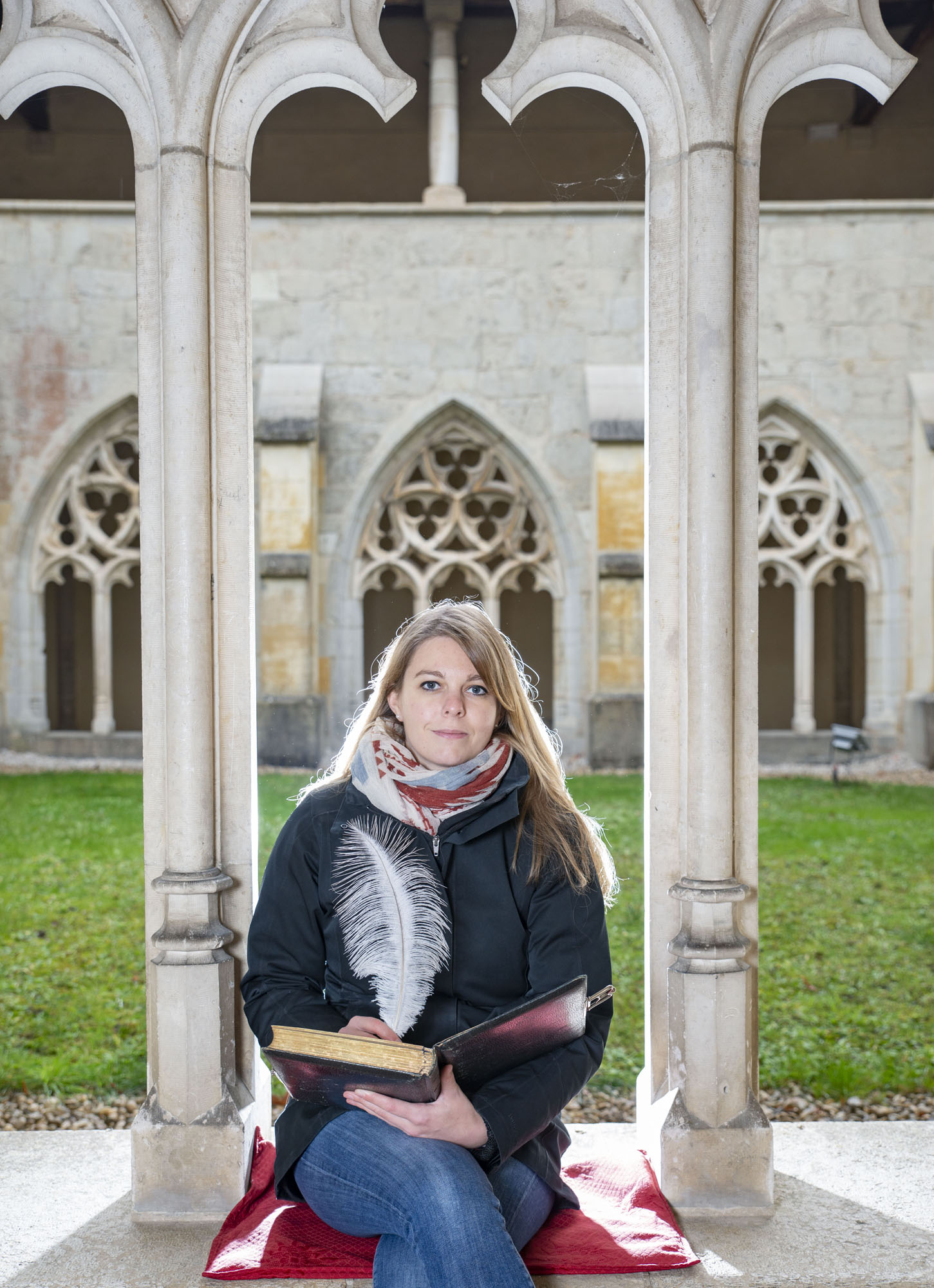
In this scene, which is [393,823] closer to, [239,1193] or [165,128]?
[239,1193]

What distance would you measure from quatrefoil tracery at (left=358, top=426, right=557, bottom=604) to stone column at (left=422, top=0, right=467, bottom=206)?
72.9 inches

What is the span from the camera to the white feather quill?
153 centimetres

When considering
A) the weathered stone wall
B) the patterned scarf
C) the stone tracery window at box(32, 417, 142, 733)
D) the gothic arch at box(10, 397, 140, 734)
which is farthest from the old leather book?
the gothic arch at box(10, 397, 140, 734)

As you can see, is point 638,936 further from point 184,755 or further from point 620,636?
point 620,636

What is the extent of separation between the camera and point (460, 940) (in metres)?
1.58

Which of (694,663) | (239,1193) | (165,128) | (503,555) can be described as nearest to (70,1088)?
(239,1193)

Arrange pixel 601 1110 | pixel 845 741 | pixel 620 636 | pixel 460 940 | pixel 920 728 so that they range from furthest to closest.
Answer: pixel 920 728 → pixel 620 636 → pixel 845 741 → pixel 601 1110 → pixel 460 940

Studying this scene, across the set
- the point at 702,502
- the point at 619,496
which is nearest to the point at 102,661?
the point at 619,496

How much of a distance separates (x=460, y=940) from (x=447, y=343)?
7580 millimetres

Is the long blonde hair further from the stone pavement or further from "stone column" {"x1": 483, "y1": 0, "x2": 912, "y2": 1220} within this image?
the stone pavement

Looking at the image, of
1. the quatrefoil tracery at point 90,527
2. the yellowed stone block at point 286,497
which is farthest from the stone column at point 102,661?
the yellowed stone block at point 286,497

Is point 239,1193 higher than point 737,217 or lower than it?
lower

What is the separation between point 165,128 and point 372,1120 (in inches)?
63.9

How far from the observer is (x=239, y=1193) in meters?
1.83
